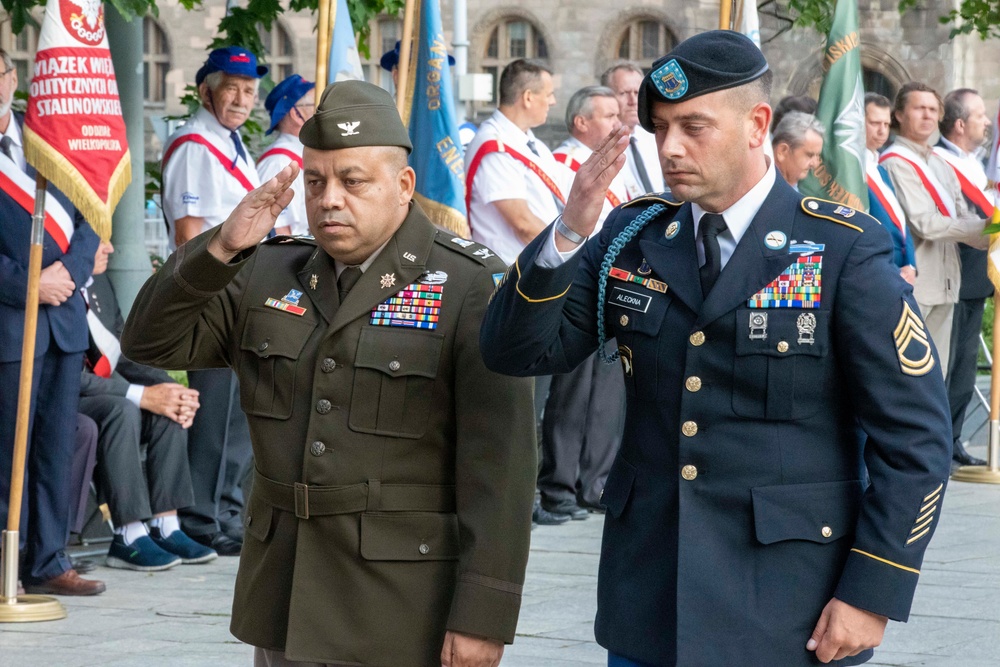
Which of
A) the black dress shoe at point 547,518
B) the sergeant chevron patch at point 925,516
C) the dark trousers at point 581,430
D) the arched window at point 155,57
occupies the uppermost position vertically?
the arched window at point 155,57

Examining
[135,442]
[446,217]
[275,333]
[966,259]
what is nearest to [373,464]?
[275,333]

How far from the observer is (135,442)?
7465 mm

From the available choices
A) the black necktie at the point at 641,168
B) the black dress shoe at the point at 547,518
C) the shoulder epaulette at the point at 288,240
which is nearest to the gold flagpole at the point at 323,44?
the black necktie at the point at 641,168

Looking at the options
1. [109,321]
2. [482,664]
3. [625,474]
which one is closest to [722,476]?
[625,474]

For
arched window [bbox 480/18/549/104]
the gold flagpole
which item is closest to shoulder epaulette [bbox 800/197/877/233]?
the gold flagpole

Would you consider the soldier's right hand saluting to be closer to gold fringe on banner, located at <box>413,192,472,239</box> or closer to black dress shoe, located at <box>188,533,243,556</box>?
black dress shoe, located at <box>188,533,243,556</box>

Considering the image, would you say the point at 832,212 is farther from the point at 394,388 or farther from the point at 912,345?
the point at 394,388

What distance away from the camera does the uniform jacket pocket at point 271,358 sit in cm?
359

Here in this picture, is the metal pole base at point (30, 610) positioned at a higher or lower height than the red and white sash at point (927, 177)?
lower

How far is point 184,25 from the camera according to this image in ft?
124

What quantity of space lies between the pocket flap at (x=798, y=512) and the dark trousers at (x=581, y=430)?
18.9ft

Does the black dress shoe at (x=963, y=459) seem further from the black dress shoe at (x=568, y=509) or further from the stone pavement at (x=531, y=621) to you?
the black dress shoe at (x=568, y=509)

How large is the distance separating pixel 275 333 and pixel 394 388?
300 millimetres

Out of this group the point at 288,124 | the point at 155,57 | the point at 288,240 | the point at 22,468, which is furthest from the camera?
the point at 155,57
